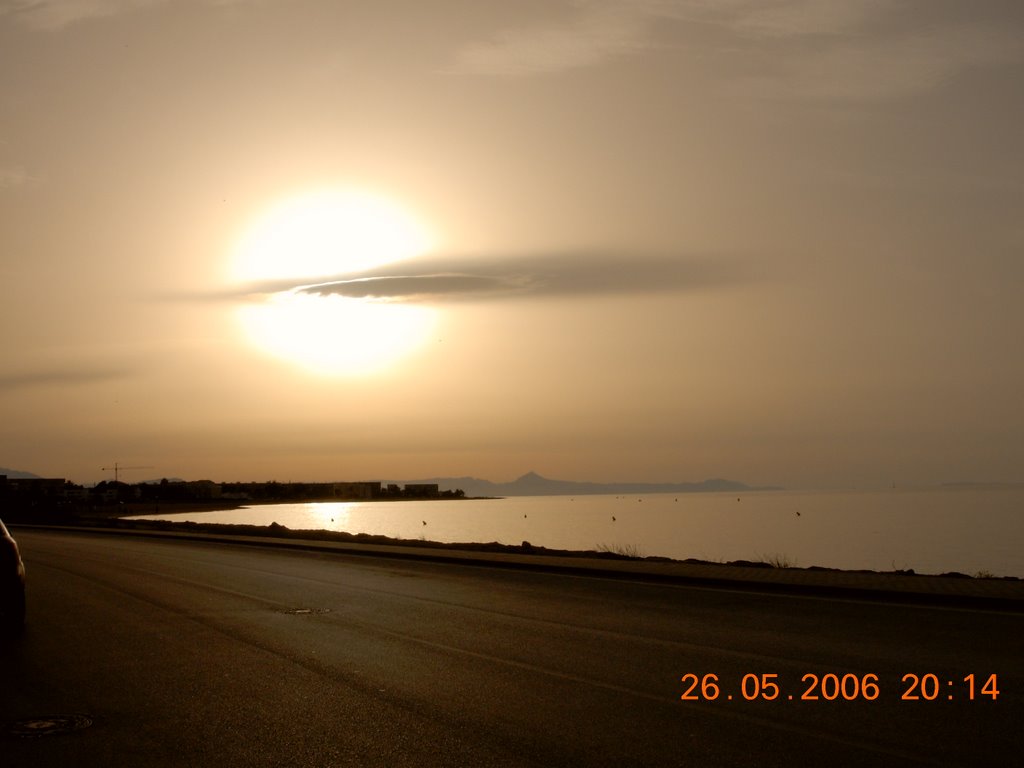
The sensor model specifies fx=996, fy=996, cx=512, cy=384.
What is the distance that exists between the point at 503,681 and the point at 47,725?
4.14m

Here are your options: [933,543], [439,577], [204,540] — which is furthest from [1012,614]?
[933,543]

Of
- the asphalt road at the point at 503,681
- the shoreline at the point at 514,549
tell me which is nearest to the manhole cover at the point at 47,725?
the asphalt road at the point at 503,681

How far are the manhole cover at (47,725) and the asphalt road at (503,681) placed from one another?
0.03m

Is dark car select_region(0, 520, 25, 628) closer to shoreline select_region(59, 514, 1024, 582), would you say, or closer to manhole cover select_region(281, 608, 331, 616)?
manhole cover select_region(281, 608, 331, 616)

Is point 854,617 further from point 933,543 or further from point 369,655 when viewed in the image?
point 933,543

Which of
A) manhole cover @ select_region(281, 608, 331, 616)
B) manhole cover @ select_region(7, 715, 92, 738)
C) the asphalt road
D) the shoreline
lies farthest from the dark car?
the shoreline

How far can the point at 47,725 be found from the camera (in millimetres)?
8266

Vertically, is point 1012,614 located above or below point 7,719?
above

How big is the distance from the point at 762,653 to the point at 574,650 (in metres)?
2.18

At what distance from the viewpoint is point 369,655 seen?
1153 cm

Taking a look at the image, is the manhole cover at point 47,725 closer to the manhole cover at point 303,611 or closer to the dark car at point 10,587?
the dark car at point 10,587

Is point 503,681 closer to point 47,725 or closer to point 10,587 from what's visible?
point 47,725

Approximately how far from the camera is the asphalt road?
24.4 ft

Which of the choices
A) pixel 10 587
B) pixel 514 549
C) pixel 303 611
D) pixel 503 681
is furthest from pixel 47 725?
pixel 514 549
